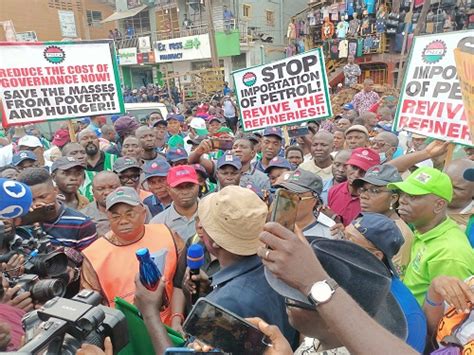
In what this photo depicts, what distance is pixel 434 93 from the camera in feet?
13.1

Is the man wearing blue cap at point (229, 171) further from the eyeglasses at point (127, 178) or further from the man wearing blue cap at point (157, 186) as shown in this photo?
the eyeglasses at point (127, 178)

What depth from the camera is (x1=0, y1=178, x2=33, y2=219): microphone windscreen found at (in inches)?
97.7

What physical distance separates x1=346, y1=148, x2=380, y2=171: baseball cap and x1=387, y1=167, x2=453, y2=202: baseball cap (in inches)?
41.6

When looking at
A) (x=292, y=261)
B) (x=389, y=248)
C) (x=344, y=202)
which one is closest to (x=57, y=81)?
(x=344, y=202)

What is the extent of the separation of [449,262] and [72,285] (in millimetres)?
2173

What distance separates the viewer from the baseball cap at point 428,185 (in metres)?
2.69

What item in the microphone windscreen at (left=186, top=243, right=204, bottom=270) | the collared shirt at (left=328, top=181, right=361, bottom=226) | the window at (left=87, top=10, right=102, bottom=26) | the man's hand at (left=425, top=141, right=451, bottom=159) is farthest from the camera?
the window at (left=87, top=10, right=102, bottom=26)

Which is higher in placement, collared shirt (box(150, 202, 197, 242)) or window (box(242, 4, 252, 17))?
window (box(242, 4, 252, 17))

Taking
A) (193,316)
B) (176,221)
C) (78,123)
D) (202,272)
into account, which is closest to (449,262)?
(202,272)

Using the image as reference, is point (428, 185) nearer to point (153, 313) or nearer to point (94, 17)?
point (153, 313)

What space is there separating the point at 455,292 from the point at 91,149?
4.85m

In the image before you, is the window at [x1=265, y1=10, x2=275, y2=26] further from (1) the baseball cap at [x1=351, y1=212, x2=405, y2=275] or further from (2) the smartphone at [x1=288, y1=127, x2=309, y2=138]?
(1) the baseball cap at [x1=351, y1=212, x2=405, y2=275]

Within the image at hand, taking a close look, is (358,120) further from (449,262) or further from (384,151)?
(449,262)

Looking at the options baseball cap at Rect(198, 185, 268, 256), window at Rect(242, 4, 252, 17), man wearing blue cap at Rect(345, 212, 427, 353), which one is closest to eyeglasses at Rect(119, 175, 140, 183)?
baseball cap at Rect(198, 185, 268, 256)
